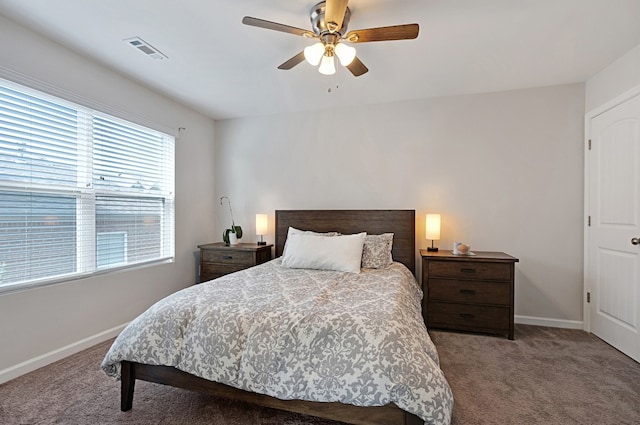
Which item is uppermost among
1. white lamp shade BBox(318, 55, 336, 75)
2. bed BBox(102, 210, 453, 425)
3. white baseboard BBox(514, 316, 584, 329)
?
white lamp shade BBox(318, 55, 336, 75)

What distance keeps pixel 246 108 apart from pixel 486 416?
151 inches

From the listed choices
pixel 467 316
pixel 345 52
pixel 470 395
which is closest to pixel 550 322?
pixel 467 316

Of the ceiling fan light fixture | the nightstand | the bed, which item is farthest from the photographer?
the nightstand

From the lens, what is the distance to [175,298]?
6.46 feet

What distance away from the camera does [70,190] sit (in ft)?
8.35

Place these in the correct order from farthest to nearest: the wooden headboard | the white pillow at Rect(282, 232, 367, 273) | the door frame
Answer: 1. the wooden headboard
2. the door frame
3. the white pillow at Rect(282, 232, 367, 273)

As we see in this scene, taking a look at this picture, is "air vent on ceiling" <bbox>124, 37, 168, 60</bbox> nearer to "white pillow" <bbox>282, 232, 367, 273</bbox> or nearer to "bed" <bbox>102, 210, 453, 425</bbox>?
"bed" <bbox>102, 210, 453, 425</bbox>

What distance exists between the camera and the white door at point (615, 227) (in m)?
2.51

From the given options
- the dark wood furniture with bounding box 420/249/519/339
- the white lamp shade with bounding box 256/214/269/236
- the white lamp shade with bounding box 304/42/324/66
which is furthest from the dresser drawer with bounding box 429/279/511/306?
the white lamp shade with bounding box 304/42/324/66

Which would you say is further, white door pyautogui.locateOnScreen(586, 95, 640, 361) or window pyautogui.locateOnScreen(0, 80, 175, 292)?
white door pyautogui.locateOnScreen(586, 95, 640, 361)

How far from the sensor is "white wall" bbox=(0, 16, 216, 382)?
7.17ft

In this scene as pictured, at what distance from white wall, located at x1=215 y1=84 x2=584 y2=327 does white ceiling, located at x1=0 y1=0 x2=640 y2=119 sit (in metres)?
0.30

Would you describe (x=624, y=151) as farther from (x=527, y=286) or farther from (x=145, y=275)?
(x=145, y=275)

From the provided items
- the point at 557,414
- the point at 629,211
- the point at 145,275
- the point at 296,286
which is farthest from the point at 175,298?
the point at 629,211
